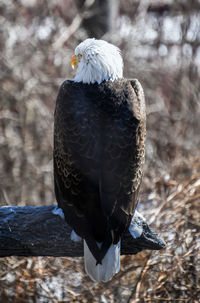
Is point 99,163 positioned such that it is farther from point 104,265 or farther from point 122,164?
point 104,265

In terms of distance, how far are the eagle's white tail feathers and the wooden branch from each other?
0.17 metres

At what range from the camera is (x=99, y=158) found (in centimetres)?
240

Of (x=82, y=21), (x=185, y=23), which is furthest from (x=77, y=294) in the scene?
(x=185, y=23)

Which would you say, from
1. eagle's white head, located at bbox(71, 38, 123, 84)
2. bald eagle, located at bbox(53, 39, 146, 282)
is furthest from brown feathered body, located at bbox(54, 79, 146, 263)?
eagle's white head, located at bbox(71, 38, 123, 84)

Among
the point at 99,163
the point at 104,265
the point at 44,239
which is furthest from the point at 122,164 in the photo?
the point at 44,239

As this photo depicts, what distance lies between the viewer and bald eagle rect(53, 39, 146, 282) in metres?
2.40

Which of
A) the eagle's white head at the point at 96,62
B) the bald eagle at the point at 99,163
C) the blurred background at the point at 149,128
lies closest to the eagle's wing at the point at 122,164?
the bald eagle at the point at 99,163

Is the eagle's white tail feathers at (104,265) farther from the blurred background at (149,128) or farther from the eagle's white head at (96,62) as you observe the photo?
the eagle's white head at (96,62)

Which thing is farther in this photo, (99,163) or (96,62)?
(96,62)

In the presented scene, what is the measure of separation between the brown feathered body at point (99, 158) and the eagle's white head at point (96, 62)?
0.13 m

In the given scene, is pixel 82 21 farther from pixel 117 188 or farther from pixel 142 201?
pixel 117 188

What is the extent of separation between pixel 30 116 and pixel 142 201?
221 centimetres

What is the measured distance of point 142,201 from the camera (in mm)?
3789

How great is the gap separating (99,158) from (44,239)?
0.67m
